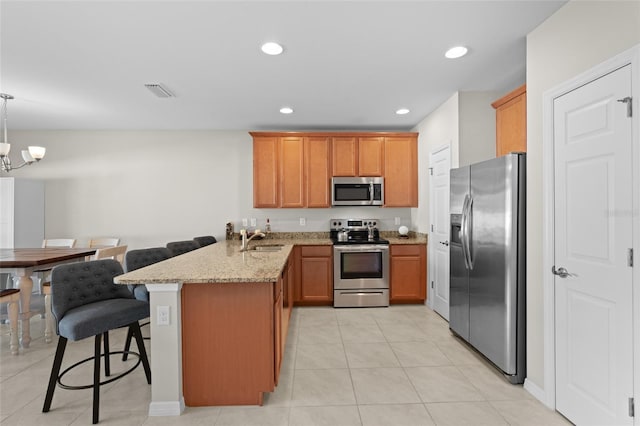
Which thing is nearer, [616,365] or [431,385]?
[616,365]

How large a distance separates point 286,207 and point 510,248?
3035 mm

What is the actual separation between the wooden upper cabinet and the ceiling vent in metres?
3.39

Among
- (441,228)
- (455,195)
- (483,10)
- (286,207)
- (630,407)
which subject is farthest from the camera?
(286,207)

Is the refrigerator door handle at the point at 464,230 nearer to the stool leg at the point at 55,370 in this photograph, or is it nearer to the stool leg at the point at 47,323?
the stool leg at the point at 55,370

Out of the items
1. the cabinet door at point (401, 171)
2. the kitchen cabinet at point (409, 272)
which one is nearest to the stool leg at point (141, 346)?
the kitchen cabinet at point (409, 272)

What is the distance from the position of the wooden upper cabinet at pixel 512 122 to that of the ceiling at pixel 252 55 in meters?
0.30

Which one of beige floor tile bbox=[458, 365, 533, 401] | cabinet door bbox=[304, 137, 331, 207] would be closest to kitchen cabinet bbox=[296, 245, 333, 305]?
cabinet door bbox=[304, 137, 331, 207]

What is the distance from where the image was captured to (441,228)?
3805 mm

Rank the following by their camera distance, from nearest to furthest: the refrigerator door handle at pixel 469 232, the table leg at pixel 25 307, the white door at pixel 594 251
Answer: the white door at pixel 594 251 → the refrigerator door handle at pixel 469 232 → the table leg at pixel 25 307

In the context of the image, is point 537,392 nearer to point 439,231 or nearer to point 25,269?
point 439,231

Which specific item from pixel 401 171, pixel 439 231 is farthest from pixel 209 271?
pixel 401 171

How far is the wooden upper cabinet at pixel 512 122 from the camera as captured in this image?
104 inches

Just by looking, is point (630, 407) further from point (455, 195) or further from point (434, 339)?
point (455, 195)

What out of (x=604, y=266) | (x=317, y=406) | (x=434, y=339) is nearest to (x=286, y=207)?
(x=434, y=339)
